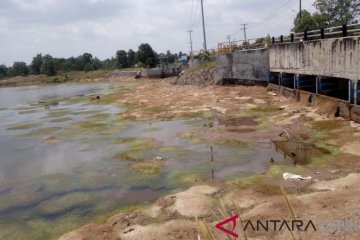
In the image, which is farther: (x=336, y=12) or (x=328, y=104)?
(x=336, y=12)

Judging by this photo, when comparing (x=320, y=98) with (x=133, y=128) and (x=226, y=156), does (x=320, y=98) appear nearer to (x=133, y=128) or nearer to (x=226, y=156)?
(x=226, y=156)

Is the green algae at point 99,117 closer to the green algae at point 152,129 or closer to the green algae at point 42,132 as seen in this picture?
the green algae at point 42,132

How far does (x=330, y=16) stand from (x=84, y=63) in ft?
309

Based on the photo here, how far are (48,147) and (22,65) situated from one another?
124 metres

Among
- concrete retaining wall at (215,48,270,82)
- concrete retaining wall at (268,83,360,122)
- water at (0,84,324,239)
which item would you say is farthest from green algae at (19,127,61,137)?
concrete retaining wall at (215,48,270,82)

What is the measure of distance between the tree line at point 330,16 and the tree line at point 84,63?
48.3m

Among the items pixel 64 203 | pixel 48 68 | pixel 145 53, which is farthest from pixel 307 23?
pixel 48 68

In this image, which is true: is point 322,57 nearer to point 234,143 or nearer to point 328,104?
point 328,104

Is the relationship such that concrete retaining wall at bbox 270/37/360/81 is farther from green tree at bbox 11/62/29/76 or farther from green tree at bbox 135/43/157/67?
green tree at bbox 11/62/29/76

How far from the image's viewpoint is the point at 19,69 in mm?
131250

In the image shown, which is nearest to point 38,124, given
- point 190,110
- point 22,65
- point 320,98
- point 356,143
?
point 190,110

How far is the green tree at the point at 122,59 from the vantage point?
10644cm

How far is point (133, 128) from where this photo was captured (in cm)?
2370

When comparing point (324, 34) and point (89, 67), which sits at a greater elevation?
point (324, 34)
